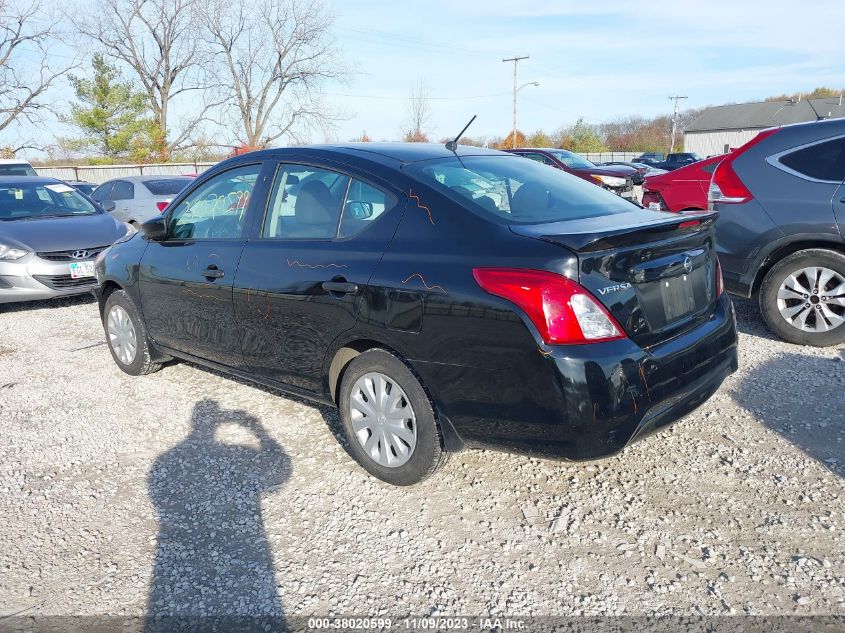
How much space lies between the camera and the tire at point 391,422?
10.1 ft

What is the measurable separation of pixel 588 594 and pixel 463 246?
1.50 metres

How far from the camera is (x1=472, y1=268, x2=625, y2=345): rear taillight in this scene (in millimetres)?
2609

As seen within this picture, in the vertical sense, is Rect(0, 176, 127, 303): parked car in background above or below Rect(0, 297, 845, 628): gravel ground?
above

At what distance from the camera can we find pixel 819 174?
5039mm

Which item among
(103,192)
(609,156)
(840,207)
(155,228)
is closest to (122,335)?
(155,228)

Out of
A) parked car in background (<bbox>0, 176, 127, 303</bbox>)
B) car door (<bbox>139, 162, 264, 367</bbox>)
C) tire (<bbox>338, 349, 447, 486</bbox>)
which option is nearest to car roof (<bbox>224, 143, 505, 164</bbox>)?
car door (<bbox>139, 162, 264, 367</bbox>)

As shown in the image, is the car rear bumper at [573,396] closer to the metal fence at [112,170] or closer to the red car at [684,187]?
the red car at [684,187]

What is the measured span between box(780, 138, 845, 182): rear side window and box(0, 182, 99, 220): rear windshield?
8.31m

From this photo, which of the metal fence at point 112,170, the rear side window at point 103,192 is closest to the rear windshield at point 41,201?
the rear side window at point 103,192

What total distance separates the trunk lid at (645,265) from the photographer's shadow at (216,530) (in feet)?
5.90

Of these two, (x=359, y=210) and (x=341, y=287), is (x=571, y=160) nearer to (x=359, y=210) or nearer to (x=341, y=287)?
(x=359, y=210)

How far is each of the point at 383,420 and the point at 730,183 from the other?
12.6 ft

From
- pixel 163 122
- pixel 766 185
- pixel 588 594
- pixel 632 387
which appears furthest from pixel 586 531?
pixel 163 122

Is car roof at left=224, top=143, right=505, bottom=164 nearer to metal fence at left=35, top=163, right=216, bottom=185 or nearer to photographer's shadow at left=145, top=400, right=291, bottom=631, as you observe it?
photographer's shadow at left=145, top=400, right=291, bottom=631
